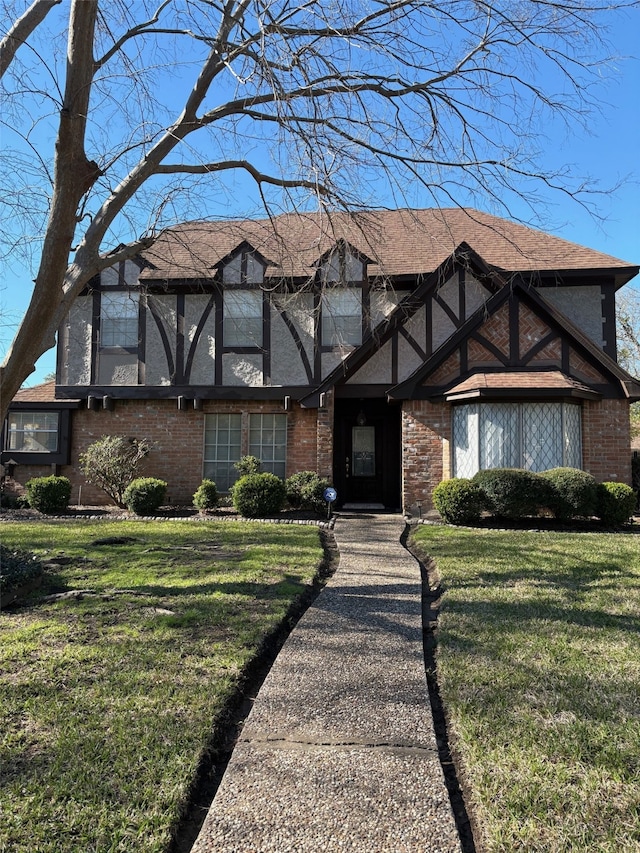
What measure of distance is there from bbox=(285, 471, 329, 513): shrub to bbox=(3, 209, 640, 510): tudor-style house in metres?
0.58

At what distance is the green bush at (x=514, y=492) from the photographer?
11.1m

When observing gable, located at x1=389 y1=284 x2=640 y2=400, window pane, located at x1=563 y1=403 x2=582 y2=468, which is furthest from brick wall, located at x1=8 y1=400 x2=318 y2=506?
window pane, located at x1=563 y1=403 x2=582 y2=468

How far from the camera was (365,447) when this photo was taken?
16.0m

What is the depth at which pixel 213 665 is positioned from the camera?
3.95m

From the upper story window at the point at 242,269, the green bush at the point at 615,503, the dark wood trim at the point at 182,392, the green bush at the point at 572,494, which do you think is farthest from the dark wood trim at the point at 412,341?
the green bush at the point at 615,503

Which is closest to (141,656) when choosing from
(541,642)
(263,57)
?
(541,642)

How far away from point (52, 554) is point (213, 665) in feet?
16.2

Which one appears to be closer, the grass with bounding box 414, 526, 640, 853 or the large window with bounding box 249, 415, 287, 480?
the grass with bounding box 414, 526, 640, 853

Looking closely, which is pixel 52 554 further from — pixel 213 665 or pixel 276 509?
pixel 276 509

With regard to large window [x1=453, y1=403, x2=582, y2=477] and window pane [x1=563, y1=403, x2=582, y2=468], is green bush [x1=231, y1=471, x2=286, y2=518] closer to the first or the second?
large window [x1=453, y1=403, x2=582, y2=477]

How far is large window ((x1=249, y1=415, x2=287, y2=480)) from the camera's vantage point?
1536cm

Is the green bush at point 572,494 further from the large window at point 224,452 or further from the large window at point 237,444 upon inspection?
the large window at point 224,452

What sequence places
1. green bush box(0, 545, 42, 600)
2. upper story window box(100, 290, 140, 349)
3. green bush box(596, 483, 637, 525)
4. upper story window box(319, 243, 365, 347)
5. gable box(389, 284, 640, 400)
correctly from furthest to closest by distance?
upper story window box(100, 290, 140, 349)
upper story window box(319, 243, 365, 347)
gable box(389, 284, 640, 400)
green bush box(596, 483, 637, 525)
green bush box(0, 545, 42, 600)

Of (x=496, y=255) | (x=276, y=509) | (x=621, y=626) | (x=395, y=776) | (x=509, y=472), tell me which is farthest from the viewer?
(x=496, y=255)
